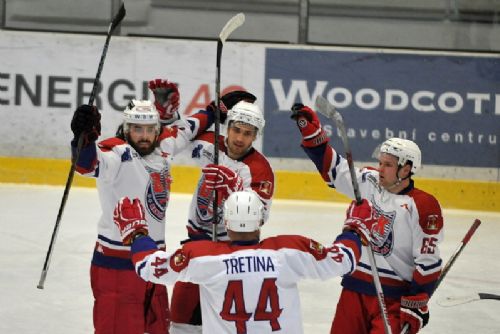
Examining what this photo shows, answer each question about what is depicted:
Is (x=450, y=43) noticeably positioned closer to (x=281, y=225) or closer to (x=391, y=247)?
(x=281, y=225)

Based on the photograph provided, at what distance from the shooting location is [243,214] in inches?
116

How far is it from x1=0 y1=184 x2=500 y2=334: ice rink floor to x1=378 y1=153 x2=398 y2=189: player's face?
4.03 ft

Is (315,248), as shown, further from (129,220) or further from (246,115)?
(246,115)

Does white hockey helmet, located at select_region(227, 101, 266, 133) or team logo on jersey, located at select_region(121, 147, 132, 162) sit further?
white hockey helmet, located at select_region(227, 101, 266, 133)

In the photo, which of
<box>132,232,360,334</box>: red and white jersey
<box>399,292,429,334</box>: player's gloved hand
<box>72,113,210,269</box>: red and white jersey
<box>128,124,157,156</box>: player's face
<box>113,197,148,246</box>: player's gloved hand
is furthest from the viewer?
<box>128,124,157,156</box>: player's face

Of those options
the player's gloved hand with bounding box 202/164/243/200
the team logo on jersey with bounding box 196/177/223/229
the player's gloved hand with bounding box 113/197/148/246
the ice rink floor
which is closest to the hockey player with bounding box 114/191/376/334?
the player's gloved hand with bounding box 113/197/148/246

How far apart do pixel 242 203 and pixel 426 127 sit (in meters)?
5.45

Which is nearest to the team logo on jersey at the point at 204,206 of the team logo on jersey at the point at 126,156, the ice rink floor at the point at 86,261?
the team logo on jersey at the point at 126,156

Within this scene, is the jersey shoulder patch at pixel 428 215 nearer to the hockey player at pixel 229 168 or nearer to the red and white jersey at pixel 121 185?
the hockey player at pixel 229 168

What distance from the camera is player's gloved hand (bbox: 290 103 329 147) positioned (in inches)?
147

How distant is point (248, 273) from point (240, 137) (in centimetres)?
119

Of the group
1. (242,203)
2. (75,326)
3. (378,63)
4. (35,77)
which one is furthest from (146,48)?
(242,203)

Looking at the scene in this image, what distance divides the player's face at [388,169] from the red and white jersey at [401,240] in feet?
0.14

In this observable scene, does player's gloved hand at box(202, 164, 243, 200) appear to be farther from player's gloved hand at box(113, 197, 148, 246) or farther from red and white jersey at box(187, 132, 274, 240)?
player's gloved hand at box(113, 197, 148, 246)
